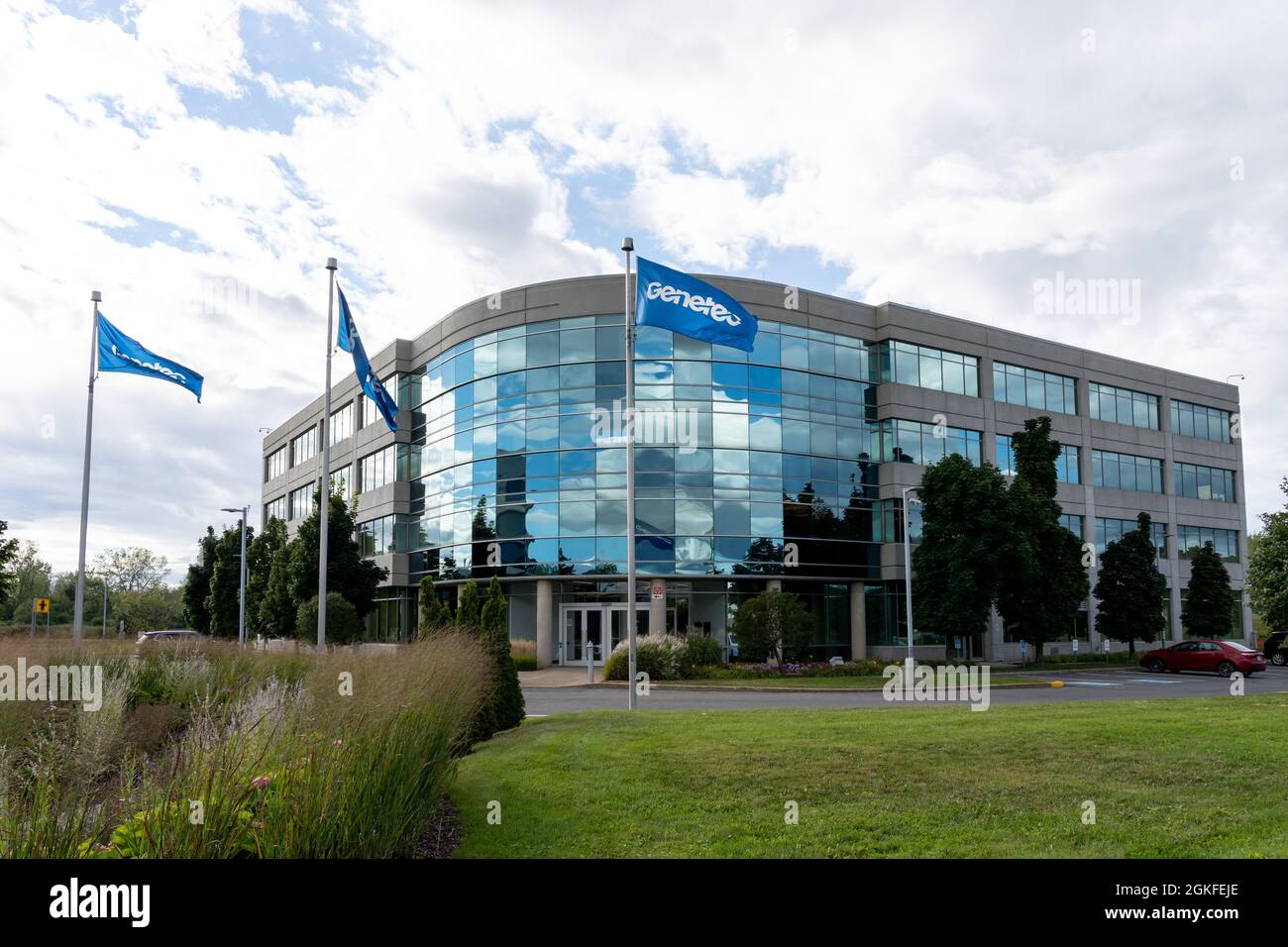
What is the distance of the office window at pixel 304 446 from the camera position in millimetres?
67188

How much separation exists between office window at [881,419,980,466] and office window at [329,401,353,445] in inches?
1313

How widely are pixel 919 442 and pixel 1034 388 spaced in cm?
996

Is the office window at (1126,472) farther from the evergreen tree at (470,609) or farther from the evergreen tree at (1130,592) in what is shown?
the evergreen tree at (470,609)

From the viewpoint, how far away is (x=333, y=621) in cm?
3784

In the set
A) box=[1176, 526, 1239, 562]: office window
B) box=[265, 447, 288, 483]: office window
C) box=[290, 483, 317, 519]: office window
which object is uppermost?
box=[265, 447, 288, 483]: office window

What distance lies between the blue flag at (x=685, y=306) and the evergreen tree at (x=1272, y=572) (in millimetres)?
22978

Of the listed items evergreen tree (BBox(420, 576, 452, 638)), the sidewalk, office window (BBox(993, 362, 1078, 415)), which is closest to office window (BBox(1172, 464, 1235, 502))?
office window (BBox(993, 362, 1078, 415))

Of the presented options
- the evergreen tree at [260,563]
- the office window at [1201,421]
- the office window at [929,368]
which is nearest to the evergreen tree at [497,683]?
the office window at [929,368]

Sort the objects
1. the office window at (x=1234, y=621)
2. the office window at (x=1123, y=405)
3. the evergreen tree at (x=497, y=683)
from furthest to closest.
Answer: the office window at (x=1123, y=405), the office window at (x=1234, y=621), the evergreen tree at (x=497, y=683)

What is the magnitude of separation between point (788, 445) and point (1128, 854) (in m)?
35.6

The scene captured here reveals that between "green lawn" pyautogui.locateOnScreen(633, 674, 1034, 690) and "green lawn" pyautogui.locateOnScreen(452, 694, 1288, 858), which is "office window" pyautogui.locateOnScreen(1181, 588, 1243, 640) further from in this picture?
"green lawn" pyautogui.locateOnScreen(452, 694, 1288, 858)

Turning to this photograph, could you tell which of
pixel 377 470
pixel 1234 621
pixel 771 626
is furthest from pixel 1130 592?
pixel 377 470

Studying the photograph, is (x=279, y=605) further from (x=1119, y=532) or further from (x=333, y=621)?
(x=1119, y=532)

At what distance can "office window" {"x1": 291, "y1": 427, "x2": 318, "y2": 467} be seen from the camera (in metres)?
67.2
